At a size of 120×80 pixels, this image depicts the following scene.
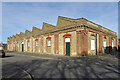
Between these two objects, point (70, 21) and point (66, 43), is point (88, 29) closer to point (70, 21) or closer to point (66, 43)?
point (70, 21)

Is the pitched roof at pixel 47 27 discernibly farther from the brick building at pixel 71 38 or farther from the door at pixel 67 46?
the door at pixel 67 46

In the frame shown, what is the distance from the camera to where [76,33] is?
12852mm

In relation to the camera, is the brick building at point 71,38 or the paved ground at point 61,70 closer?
the paved ground at point 61,70

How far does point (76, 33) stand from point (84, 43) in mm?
2206

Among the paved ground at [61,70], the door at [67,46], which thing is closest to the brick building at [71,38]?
the door at [67,46]

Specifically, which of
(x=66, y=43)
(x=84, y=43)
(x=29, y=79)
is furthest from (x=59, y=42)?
(x=29, y=79)

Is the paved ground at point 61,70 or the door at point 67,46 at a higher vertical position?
the door at point 67,46

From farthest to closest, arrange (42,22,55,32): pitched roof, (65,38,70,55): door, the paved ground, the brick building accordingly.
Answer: (42,22,55,32): pitched roof
(65,38,70,55): door
the brick building
the paved ground

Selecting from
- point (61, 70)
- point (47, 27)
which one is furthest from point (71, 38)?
point (61, 70)

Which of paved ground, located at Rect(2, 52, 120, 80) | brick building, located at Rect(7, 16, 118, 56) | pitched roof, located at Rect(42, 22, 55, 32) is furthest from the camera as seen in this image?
pitched roof, located at Rect(42, 22, 55, 32)

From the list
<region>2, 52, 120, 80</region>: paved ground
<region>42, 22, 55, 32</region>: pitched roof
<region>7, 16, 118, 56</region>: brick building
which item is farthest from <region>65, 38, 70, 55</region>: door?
<region>2, 52, 120, 80</region>: paved ground

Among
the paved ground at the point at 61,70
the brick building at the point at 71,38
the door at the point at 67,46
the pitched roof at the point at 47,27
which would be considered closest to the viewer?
the paved ground at the point at 61,70

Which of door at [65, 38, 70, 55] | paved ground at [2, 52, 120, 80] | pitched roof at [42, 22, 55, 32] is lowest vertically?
paved ground at [2, 52, 120, 80]

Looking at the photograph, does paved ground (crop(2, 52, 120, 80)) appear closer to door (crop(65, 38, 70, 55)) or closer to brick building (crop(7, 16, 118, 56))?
brick building (crop(7, 16, 118, 56))
